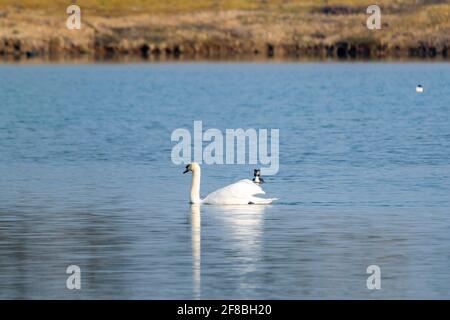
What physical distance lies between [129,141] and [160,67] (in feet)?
178

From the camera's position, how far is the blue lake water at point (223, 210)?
1681 cm

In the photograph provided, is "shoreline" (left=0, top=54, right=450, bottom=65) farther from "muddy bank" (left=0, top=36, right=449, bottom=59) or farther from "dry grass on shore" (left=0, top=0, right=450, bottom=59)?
"dry grass on shore" (left=0, top=0, right=450, bottom=59)

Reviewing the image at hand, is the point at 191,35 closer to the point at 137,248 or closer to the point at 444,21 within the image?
the point at 444,21

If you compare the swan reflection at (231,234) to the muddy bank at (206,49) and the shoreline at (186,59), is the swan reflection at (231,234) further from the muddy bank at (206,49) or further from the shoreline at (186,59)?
the muddy bank at (206,49)

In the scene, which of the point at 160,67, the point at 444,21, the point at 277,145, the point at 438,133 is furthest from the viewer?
the point at 444,21

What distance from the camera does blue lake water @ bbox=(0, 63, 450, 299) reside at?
16.8 metres

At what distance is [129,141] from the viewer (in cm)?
3684

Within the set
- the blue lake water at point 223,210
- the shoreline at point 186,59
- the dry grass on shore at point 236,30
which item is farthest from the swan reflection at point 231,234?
the dry grass on shore at point 236,30

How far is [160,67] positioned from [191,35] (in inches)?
300

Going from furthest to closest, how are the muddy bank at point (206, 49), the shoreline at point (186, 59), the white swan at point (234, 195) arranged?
the muddy bank at point (206, 49), the shoreline at point (186, 59), the white swan at point (234, 195)

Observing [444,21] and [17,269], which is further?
[444,21]

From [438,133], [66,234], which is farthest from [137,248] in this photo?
[438,133]

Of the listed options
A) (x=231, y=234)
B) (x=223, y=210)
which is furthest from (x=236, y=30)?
(x=231, y=234)
